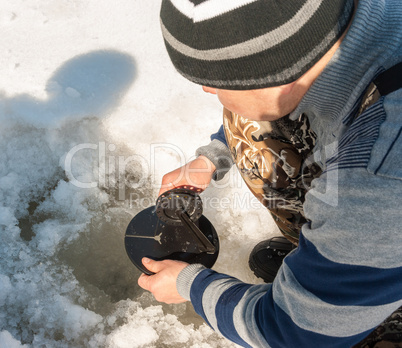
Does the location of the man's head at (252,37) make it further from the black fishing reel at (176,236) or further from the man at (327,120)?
the black fishing reel at (176,236)

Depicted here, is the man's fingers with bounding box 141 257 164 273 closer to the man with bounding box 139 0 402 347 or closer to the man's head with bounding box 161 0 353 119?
the man with bounding box 139 0 402 347

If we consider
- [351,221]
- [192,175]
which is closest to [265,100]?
[351,221]

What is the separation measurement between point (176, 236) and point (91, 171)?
2.40 ft

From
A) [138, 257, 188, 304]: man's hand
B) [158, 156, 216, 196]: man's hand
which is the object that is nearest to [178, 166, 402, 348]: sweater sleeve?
[138, 257, 188, 304]: man's hand

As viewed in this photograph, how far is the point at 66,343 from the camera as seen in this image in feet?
4.59

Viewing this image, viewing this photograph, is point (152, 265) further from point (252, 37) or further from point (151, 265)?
point (252, 37)

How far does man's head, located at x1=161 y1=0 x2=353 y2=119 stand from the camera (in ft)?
2.19

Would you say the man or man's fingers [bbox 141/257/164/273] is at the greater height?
the man

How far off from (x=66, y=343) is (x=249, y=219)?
36.9 inches

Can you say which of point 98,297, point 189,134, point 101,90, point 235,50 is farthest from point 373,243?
point 101,90

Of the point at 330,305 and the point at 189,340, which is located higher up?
the point at 330,305

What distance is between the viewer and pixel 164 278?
45.2 inches

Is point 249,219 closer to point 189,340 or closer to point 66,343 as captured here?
point 189,340

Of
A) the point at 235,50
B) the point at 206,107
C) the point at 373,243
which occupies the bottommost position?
the point at 206,107
